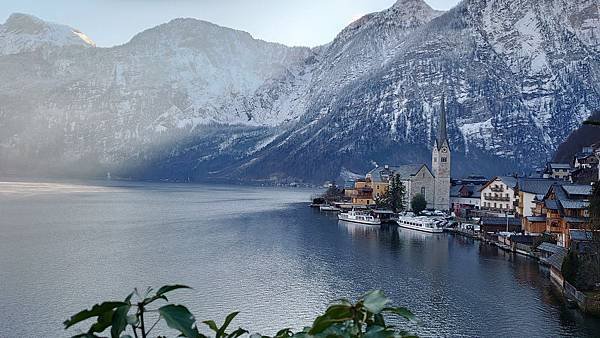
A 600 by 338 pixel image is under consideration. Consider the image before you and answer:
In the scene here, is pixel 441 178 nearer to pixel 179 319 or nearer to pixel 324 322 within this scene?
pixel 324 322

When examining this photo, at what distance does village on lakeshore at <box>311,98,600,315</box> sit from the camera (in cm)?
2567

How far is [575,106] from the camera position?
140 meters

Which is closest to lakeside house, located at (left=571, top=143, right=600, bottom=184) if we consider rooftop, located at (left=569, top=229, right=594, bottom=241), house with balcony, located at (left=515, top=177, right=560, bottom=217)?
house with balcony, located at (left=515, top=177, right=560, bottom=217)

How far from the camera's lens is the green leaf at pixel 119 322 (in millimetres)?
1709

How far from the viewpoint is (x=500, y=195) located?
54625mm

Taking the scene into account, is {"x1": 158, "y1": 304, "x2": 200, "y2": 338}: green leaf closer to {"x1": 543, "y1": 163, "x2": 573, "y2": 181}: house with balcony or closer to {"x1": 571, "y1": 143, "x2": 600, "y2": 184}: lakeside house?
{"x1": 571, "y1": 143, "x2": 600, "y2": 184}: lakeside house

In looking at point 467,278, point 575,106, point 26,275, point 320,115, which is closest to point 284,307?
point 467,278

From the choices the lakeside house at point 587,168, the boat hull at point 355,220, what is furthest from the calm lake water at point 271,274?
the lakeside house at point 587,168

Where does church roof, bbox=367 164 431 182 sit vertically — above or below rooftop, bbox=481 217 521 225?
above

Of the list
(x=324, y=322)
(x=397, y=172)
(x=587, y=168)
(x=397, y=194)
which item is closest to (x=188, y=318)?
(x=324, y=322)

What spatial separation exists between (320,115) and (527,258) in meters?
147

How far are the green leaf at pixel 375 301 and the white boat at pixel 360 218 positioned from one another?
2146 inches

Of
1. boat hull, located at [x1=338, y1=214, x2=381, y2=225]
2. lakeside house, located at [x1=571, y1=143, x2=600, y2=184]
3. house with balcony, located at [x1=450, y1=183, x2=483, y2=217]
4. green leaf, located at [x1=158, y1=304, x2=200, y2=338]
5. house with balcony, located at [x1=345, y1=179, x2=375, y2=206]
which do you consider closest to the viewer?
green leaf, located at [x1=158, y1=304, x2=200, y2=338]

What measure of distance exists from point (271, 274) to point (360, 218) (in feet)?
98.3
